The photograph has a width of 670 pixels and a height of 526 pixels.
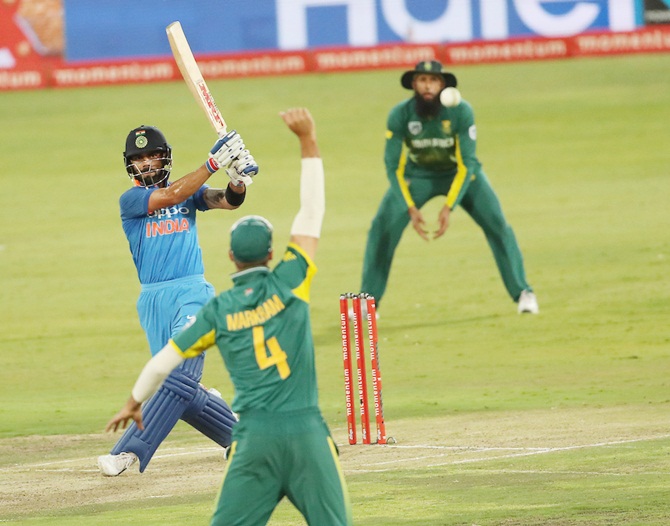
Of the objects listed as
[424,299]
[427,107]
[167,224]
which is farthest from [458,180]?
[167,224]

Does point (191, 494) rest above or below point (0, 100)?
below

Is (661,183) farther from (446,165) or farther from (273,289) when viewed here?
(273,289)

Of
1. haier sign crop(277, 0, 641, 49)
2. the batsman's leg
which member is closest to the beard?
the batsman's leg

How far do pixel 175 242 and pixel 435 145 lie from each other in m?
5.66

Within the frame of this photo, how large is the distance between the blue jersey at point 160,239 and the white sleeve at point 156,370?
3070 mm

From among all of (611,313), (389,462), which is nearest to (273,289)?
(389,462)

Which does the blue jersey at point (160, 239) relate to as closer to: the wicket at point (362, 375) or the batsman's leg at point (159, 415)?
the batsman's leg at point (159, 415)

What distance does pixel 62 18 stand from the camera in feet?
105

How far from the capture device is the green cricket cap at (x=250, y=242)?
6.74m

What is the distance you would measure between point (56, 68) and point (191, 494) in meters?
25.0

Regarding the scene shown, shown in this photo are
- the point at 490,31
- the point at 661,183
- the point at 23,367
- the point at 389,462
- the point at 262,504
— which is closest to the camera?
the point at 262,504

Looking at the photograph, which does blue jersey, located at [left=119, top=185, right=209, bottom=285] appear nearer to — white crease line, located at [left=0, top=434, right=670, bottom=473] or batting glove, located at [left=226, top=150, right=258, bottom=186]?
batting glove, located at [left=226, top=150, right=258, bottom=186]

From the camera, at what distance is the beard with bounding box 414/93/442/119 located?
14.9 metres

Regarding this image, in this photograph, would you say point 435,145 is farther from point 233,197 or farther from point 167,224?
point 167,224
